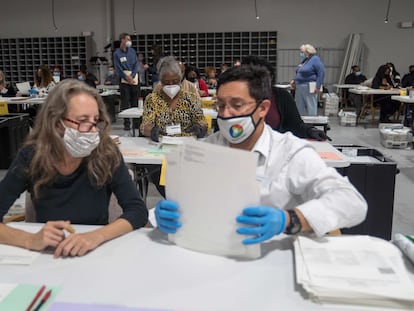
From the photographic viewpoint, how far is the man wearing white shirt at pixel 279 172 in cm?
132

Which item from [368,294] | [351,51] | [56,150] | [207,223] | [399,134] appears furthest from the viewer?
[351,51]

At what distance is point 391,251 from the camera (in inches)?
50.2

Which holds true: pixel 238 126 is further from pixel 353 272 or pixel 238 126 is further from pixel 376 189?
pixel 376 189

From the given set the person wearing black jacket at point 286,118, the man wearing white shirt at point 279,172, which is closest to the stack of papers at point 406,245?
the man wearing white shirt at point 279,172

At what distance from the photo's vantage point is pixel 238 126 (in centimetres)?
158

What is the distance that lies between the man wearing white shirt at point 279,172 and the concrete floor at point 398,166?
7.10 feet

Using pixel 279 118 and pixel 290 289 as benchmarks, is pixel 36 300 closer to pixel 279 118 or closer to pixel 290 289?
pixel 290 289

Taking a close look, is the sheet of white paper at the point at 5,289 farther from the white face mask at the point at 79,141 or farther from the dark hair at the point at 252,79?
the dark hair at the point at 252,79

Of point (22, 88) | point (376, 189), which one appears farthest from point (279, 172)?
point (22, 88)

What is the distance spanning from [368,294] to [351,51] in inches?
460

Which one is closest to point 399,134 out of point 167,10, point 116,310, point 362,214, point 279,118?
point 279,118

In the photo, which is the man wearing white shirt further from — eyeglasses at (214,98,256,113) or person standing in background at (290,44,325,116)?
person standing in background at (290,44,325,116)

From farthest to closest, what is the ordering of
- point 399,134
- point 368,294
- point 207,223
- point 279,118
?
point 399,134, point 279,118, point 207,223, point 368,294

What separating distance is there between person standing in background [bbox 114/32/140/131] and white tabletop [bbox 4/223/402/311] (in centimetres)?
700
